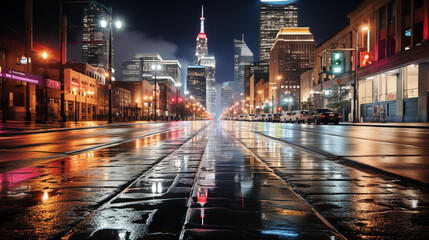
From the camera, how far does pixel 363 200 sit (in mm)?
4352

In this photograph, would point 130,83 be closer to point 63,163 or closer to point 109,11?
point 109,11

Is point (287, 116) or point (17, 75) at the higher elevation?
point (17, 75)

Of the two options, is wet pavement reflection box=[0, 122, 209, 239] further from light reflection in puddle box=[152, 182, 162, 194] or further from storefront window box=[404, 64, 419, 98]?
storefront window box=[404, 64, 419, 98]

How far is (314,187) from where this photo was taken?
515cm

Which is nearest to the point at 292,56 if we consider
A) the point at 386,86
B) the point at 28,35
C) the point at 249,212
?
the point at 386,86

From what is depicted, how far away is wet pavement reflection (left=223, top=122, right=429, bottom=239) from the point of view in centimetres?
323

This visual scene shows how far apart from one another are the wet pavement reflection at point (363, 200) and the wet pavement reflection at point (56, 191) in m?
2.54

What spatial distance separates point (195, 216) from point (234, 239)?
2.57 ft

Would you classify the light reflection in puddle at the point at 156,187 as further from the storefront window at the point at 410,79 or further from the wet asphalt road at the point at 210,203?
the storefront window at the point at 410,79

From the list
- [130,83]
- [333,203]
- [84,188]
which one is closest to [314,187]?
[333,203]

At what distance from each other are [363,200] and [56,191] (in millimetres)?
4872

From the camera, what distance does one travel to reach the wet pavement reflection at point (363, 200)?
10.6 ft

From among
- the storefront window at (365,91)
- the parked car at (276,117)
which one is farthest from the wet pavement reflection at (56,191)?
the parked car at (276,117)

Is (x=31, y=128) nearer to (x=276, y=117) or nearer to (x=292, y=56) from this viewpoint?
(x=276, y=117)
